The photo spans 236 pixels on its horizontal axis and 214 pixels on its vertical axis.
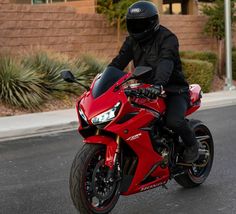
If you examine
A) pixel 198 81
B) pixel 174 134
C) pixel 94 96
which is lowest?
pixel 198 81

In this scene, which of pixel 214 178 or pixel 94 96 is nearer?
pixel 94 96

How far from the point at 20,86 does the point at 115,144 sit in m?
9.26

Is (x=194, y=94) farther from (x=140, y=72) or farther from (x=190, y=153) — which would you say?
(x=140, y=72)

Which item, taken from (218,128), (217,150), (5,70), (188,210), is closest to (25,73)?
(5,70)

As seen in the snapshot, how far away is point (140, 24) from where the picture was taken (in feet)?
18.1

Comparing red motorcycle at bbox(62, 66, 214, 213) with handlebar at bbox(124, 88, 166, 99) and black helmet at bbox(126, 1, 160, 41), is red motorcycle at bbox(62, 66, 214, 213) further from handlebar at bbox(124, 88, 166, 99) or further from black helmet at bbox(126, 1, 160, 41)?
black helmet at bbox(126, 1, 160, 41)

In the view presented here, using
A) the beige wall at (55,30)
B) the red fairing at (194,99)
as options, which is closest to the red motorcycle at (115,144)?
the red fairing at (194,99)

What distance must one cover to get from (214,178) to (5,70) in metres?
8.49

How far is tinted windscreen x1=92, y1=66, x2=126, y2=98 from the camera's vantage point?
17.0ft

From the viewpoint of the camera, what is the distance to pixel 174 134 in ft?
19.7

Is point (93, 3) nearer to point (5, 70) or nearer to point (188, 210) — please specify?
point (5, 70)

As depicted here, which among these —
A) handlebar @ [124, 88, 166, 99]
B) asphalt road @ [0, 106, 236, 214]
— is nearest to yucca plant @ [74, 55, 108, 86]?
asphalt road @ [0, 106, 236, 214]

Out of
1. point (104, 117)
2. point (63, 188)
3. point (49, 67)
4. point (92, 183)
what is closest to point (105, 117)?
point (104, 117)

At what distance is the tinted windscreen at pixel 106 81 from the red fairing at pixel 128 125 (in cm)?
4
